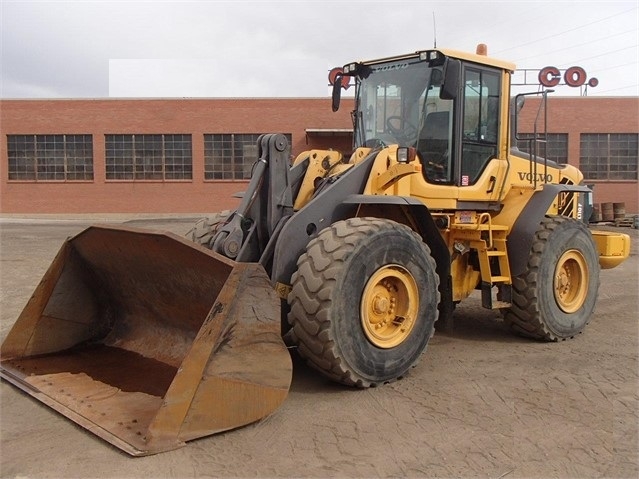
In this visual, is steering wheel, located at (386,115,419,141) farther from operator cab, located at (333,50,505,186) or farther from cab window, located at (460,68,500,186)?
cab window, located at (460,68,500,186)

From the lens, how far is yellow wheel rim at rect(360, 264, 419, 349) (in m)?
4.87

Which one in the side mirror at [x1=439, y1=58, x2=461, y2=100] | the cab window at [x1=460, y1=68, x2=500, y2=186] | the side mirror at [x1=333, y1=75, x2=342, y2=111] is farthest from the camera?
the side mirror at [x1=333, y1=75, x2=342, y2=111]

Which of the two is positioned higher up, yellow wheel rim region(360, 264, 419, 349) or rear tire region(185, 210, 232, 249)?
rear tire region(185, 210, 232, 249)

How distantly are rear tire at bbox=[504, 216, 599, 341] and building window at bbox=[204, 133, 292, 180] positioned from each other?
77.5 ft

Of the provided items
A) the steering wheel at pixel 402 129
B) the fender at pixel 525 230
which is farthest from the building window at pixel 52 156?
the fender at pixel 525 230

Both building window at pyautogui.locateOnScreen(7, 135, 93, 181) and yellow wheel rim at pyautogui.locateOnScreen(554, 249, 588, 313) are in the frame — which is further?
building window at pyautogui.locateOnScreen(7, 135, 93, 181)

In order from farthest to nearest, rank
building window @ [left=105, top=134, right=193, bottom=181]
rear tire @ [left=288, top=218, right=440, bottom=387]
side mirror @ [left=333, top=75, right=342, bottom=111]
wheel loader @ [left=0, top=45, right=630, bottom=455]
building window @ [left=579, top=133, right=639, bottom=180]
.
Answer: building window @ [left=105, top=134, right=193, bottom=181], building window @ [left=579, top=133, right=639, bottom=180], side mirror @ [left=333, top=75, right=342, bottom=111], rear tire @ [left=288, top=218, right=440, bottom=387], wheel loader @ [left=0, top=45, right=630, bottom=455]

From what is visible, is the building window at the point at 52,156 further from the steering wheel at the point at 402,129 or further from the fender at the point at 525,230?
the fender at the point at 525,230

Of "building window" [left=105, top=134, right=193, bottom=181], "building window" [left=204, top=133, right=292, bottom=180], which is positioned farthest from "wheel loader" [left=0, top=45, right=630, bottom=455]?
"building window" [left=105, top=134, right=193, bottom=181]

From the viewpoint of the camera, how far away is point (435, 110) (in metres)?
5.99

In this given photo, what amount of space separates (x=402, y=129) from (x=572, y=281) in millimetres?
2756

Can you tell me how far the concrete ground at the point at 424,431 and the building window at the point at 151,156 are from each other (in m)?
25.3

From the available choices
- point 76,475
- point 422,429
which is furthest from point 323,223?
point 76,475

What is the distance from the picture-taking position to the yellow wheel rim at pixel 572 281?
6.87 metres
